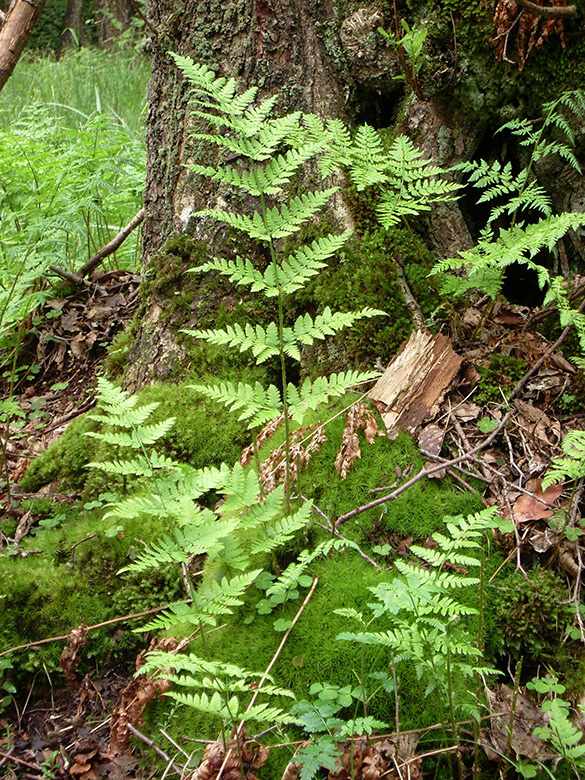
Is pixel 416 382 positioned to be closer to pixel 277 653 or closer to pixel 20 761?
pixel 277 653

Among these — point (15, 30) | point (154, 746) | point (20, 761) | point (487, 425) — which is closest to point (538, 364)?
point (487, 425)

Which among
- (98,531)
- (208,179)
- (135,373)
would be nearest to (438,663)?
(98,531)

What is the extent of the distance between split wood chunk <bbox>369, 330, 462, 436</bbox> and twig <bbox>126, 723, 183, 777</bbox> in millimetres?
1551

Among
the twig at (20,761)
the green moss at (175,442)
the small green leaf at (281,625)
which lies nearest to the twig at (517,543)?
the small green leaf at (281,625)

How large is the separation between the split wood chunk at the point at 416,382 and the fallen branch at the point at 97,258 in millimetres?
3019

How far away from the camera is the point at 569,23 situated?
3135 mm

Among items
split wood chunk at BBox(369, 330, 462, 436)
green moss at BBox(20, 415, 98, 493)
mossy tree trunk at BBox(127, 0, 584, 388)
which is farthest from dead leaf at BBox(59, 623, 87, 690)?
split wood chunk at BBox(369, 330, 462, 436)

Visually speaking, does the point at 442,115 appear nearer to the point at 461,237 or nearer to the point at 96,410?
the point at 461,237

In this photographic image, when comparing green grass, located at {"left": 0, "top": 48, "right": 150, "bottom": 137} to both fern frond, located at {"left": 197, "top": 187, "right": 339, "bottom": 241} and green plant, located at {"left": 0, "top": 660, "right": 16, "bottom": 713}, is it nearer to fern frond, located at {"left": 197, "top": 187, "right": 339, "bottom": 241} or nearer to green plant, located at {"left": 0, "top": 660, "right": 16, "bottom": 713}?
fern frond, located at {"left": 197, "top": 187, "right": 339, "bottom": 241}

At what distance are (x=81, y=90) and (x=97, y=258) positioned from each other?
520cm

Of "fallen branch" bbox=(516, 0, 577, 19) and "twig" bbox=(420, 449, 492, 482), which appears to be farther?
"fallen branch" bbox=(516, 0, 577, 19)

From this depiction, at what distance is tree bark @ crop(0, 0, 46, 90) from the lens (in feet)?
6.99

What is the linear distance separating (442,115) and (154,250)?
6.26ft

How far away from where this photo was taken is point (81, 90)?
898 centimetres
